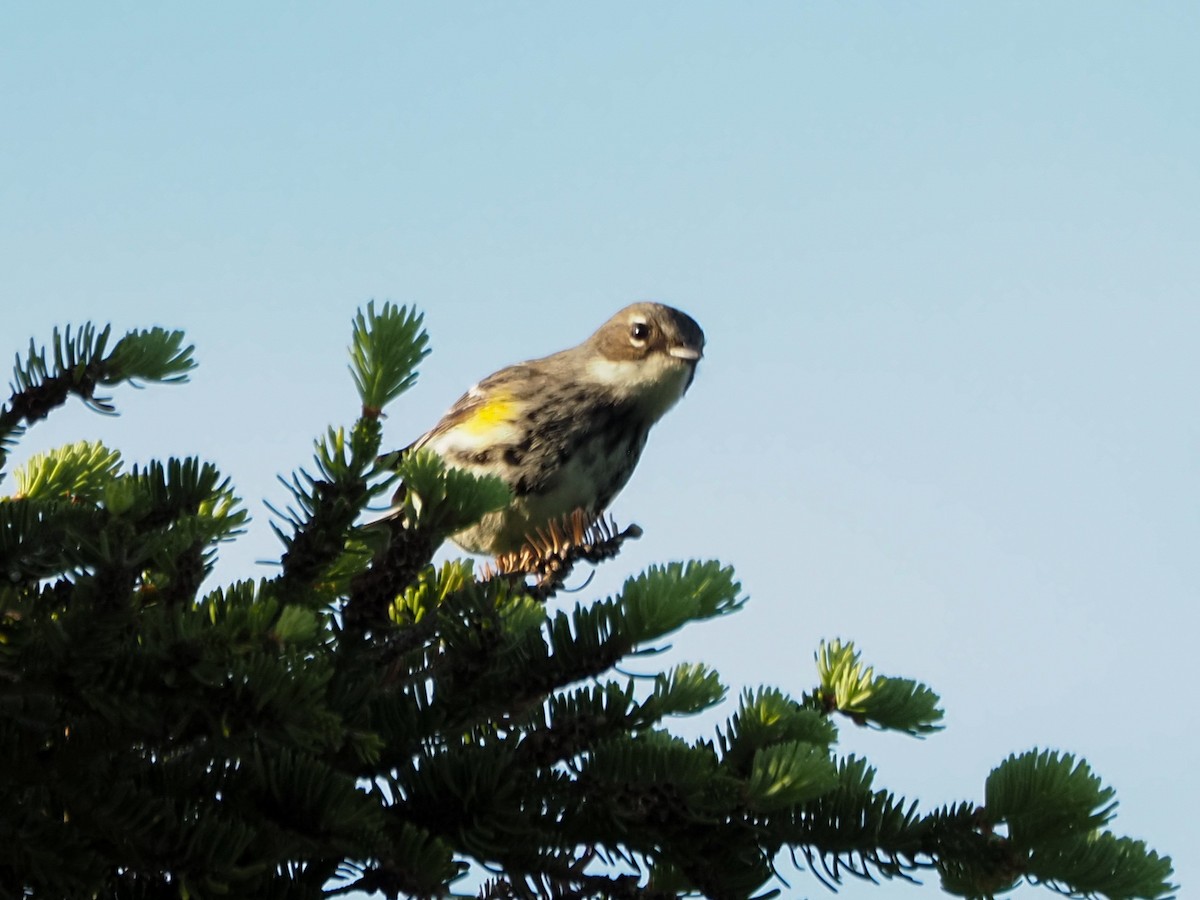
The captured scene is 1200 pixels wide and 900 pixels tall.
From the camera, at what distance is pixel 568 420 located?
650 centimetres

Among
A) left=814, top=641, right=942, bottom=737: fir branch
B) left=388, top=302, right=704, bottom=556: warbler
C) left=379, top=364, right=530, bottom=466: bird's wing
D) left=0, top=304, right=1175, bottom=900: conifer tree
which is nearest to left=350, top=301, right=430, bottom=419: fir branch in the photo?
left=0, top=304, right=1175, bottom=900: conifer tree

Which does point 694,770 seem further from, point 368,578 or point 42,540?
point 42,540

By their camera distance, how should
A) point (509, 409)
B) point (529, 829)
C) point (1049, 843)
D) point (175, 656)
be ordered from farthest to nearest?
point (509, 409) < point (1049, 843) < point (529, 829) < point (175, 656)

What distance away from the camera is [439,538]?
6.93 feet

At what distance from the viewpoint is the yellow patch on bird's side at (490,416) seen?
6410 millimetres

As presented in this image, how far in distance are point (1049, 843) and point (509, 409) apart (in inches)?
178

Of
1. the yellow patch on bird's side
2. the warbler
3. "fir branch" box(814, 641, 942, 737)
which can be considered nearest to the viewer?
"fir branch" box(814, 641, 942, 737)

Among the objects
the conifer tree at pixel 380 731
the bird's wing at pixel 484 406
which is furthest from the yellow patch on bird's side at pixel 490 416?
the conifer tree at pixel 380 731

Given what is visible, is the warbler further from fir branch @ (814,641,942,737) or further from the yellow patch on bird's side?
fir branch @ (814,641,942,737)

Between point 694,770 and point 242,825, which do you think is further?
point 694,770

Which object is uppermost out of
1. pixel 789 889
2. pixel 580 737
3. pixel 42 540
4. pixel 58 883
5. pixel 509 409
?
pixel 509 409

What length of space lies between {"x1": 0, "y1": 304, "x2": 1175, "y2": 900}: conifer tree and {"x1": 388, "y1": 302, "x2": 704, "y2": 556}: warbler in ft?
11.5

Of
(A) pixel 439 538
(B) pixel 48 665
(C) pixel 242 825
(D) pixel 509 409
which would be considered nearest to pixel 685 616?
(A) pixel 439 538

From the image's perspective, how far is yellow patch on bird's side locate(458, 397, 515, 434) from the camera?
21.0ft
